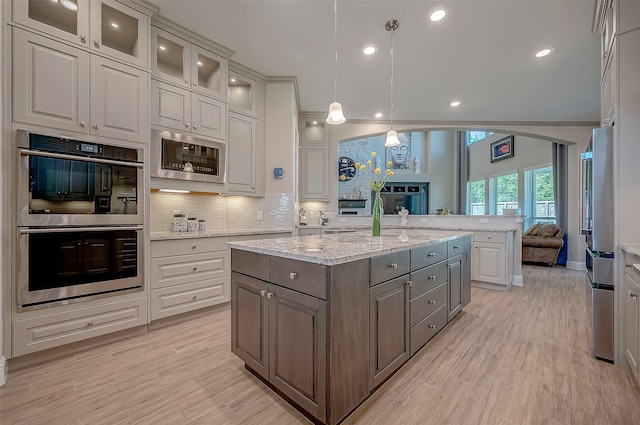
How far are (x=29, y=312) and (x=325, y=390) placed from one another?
2171mm

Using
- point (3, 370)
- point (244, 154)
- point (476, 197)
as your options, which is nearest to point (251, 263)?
point (3, 370)

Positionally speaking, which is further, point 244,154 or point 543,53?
point 244,154

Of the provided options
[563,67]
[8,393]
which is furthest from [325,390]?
[563,67]

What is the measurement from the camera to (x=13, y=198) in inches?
73.6

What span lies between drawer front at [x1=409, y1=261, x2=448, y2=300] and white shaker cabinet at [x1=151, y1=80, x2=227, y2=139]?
2.62 m

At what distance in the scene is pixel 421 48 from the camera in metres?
3.12

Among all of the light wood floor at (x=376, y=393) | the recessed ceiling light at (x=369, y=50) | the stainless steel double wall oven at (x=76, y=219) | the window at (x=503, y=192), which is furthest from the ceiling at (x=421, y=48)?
the window at (x=503, y=192)

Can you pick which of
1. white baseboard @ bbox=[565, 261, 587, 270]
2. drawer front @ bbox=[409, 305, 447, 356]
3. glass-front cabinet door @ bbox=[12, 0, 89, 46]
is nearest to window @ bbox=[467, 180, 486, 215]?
white baseboard @ bbox=[565, 261, 587, 270]

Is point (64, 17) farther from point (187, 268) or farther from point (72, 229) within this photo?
point (187, 268)

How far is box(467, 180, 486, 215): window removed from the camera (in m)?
9.19

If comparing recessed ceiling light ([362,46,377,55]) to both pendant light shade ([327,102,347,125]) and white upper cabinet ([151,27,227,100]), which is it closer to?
pendant light shade ([327,102,347,125])

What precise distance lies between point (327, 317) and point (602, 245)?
2195mm

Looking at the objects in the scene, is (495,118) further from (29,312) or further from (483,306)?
(29,312)

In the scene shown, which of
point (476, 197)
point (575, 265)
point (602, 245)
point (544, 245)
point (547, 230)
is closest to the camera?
point (602, 245)
